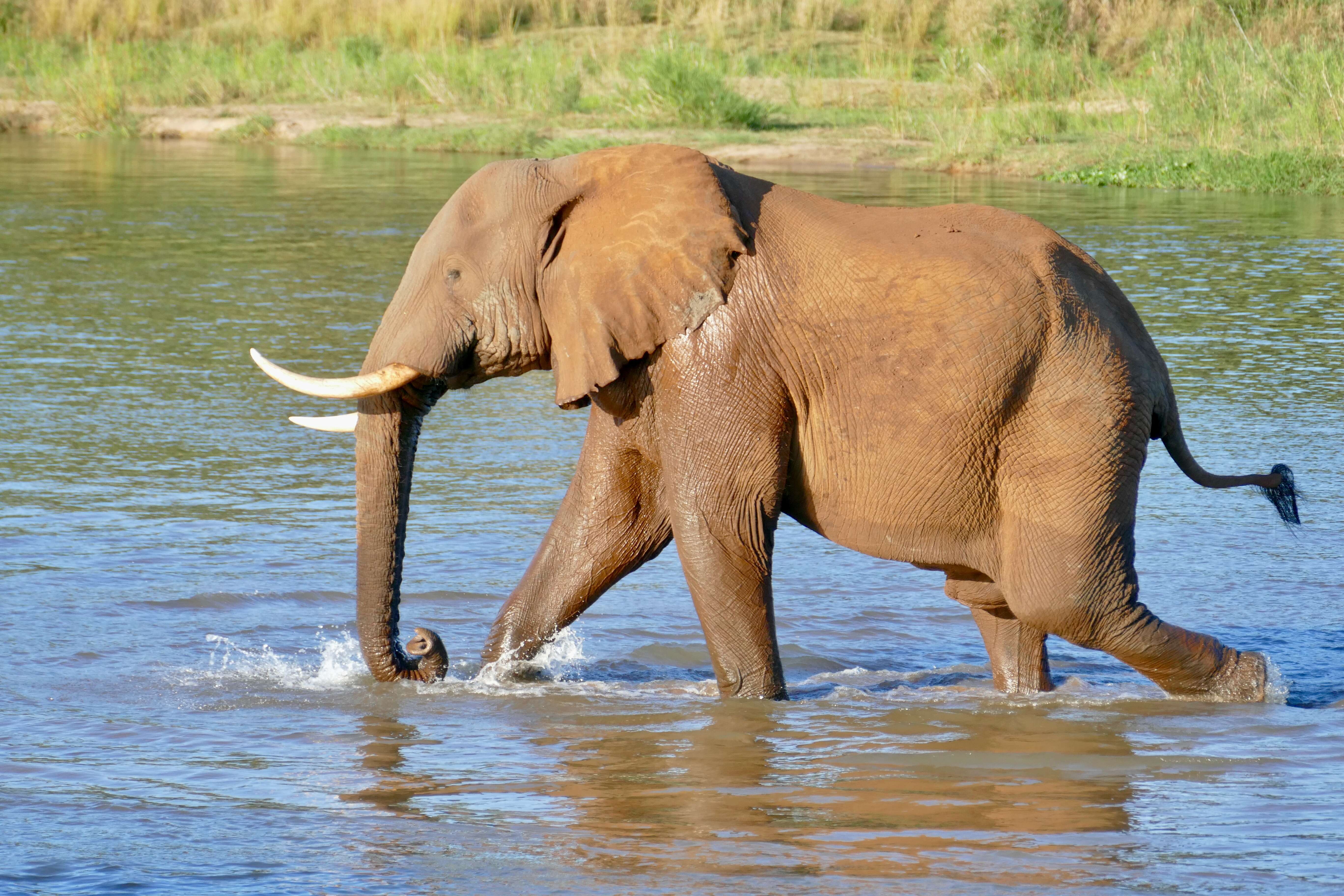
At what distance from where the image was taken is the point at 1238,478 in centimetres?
567

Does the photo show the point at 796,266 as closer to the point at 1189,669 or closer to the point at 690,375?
the point at 690,375

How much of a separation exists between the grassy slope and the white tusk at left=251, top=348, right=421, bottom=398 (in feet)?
49.9

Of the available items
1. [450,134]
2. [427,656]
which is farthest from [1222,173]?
[427,656]

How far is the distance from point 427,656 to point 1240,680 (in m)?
2.52

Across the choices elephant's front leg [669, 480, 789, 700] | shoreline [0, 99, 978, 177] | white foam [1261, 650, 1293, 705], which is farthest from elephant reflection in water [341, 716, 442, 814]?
shoreline [0, 99, 978, 177]

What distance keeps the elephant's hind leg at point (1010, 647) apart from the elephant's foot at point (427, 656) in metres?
1.62

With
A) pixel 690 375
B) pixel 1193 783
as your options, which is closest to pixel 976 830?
pixel 1193 783

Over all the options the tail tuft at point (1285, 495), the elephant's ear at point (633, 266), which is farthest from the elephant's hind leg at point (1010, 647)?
the elephant's ear at point (633, 266)

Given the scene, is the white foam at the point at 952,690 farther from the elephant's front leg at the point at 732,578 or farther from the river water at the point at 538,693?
the elephant's front leg at the point at 732,578

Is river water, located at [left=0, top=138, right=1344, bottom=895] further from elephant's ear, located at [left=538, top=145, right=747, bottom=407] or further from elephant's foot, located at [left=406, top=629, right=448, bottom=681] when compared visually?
elephant's ear, located at [left=538, top=145, right=747, bottom=407]

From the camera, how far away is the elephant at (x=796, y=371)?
5125mm

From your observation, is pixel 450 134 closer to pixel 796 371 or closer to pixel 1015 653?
pixel 1015 653

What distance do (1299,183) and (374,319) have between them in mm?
10788

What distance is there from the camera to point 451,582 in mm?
6996
